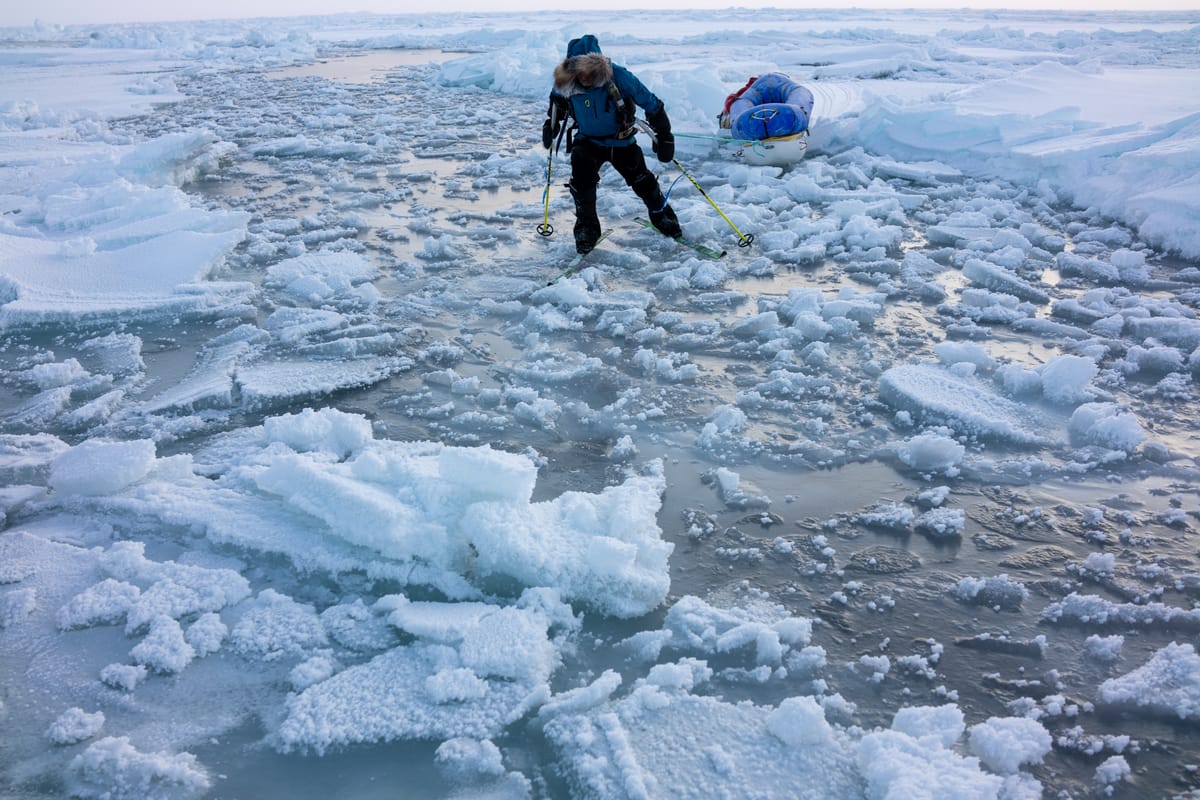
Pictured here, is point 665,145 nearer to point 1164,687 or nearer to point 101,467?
point 101,467

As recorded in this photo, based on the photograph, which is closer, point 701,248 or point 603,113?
point 603,113

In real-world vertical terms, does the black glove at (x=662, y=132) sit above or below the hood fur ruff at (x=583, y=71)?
below

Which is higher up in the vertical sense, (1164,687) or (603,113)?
(603,113)

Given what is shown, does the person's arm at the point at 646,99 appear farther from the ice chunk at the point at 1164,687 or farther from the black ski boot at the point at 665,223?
the ice chunk at the point at 1164,687

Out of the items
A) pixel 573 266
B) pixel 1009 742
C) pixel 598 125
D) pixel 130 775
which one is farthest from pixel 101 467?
pixel 598 125

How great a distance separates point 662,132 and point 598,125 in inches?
20.3

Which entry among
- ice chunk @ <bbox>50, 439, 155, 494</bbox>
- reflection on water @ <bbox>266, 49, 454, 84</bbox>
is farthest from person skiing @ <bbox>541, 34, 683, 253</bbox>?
reflection on water @ <bbox>266, 49, 454, 84</bbox>

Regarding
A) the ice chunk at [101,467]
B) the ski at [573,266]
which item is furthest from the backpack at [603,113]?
the ice chunk at [101,467]

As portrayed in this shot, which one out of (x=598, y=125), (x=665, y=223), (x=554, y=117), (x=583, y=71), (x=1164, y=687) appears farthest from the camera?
(x=665, y=223)

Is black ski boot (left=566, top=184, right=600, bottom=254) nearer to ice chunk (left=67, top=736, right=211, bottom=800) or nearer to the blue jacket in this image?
the blue jacket

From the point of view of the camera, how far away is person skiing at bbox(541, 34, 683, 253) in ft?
18.5

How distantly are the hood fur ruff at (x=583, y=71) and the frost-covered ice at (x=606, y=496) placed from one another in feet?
4.30

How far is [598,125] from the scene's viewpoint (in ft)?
19.3

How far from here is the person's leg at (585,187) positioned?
6.03 meters
